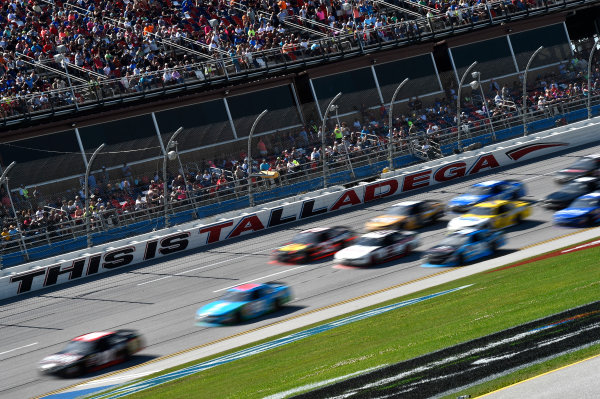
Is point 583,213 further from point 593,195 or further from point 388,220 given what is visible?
point 388,220

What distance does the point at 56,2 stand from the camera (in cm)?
3900

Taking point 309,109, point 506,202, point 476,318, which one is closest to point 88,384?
point 476,318

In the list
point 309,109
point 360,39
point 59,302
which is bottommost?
point 59,302

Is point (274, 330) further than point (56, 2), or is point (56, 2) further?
point (56, 2)

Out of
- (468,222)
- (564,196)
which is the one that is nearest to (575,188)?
(564,196)

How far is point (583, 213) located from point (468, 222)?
3476 mm

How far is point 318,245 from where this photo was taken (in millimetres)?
26781

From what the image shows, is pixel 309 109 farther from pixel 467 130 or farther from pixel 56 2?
pixel 56 2

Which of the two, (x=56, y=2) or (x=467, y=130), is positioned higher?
(x=56, y=2)

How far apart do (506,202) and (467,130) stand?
12.8 m

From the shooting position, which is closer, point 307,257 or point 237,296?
point 237,296

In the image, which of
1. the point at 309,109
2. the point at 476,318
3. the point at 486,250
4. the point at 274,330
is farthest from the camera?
the point at 309,109

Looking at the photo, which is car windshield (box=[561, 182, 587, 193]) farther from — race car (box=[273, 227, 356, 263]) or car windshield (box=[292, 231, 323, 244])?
car windshield (box=[292, 231, 323, 244])

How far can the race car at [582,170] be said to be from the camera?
2856 centimetres
